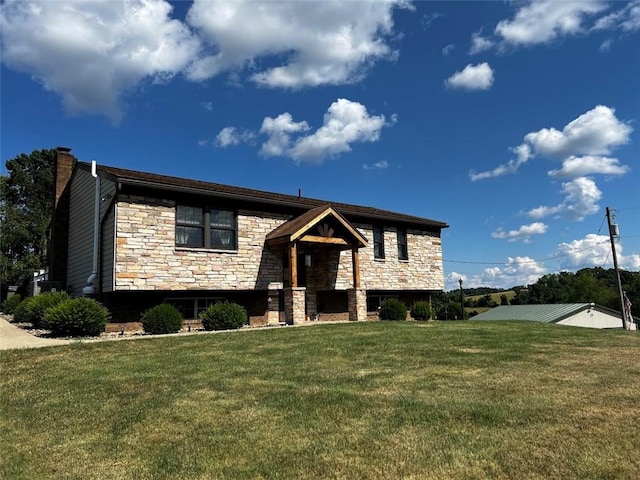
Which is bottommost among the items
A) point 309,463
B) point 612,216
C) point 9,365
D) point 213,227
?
point 309,463

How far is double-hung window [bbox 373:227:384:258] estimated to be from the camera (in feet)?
72.9

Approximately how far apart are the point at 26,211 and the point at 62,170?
28.3 meters

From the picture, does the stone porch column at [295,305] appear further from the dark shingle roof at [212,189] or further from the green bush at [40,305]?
the green bush at [40,305]

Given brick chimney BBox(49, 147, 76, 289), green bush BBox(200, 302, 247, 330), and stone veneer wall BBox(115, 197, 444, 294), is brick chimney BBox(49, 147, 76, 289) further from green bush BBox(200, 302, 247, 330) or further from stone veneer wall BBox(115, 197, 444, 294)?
green bush BBox(200, 302, 247, 330)

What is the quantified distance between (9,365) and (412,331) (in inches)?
359

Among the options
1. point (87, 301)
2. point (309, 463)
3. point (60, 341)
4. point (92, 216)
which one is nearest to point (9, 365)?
point (60, 341)

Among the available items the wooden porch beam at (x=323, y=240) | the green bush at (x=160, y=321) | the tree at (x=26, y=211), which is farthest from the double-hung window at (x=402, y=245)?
the tree at (x=26, y=211)

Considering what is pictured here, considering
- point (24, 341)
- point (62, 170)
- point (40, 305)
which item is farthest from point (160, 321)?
point (62, 170)

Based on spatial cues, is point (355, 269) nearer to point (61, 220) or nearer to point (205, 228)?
point (205, 228)

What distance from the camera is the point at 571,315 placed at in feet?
127

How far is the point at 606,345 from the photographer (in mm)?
10250

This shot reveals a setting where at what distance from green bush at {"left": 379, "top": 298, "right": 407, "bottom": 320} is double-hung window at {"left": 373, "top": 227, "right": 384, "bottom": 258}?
11.1 feet

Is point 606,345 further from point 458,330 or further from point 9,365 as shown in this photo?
point 9,365

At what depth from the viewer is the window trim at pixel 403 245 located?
912 inches
